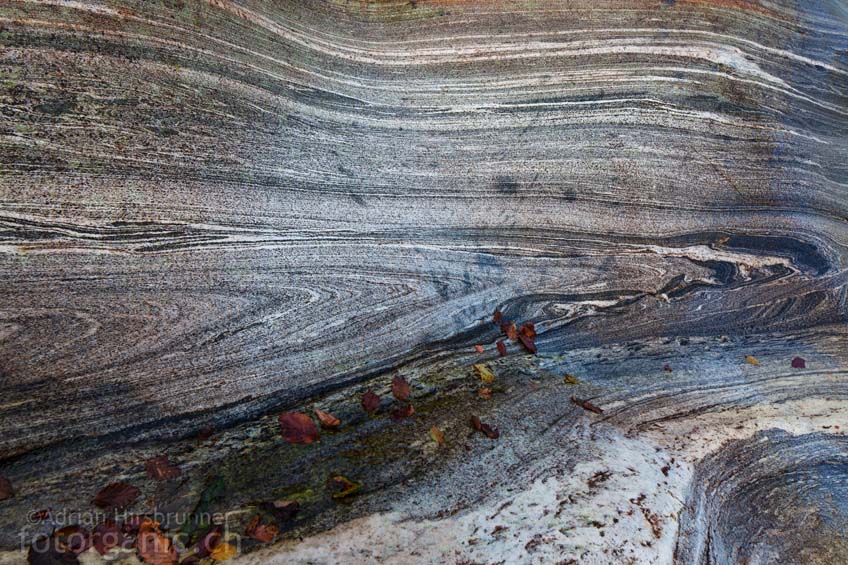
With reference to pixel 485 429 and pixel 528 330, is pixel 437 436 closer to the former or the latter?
pixel 485 429

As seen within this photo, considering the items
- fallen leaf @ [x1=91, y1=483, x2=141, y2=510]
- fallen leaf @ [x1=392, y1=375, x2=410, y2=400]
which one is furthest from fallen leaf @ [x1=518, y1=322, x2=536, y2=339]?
fallen leaf @ [x1=91, y1=483, x2=141, y2=510]

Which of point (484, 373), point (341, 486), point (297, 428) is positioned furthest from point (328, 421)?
point (484, 373)

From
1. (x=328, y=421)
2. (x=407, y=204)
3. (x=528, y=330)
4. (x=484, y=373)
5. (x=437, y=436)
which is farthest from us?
(x=528, y=330)

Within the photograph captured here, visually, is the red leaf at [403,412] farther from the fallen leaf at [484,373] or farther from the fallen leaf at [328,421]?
the fallen leaf at [484,373]

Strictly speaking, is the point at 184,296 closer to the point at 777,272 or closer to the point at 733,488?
the point at 733,488

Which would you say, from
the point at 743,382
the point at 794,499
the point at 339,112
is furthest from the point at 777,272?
the point at 339,112

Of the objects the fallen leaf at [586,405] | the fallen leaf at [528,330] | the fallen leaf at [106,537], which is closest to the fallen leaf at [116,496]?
the fallen leaf at [106,537]

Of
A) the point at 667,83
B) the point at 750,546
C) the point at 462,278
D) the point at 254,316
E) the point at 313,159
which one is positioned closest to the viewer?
the point at 750,546
